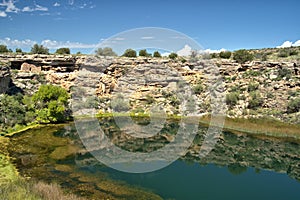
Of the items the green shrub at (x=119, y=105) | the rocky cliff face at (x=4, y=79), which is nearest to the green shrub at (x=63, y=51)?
the green shrub at (x=119, y=105)

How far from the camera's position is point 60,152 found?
72.3ft

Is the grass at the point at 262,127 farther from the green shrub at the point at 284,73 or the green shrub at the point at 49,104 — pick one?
the green shrub at the point at 49,104

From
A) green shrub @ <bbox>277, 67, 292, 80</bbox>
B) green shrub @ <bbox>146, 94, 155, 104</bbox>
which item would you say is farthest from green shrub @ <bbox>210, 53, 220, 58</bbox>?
green shrub @ <bbox>146, 94, 155, 104</bbox>

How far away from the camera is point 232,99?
39094mm

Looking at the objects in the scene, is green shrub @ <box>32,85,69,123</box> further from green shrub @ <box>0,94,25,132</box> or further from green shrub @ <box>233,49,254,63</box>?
green shrub @ <box>233,49,254,63</box>

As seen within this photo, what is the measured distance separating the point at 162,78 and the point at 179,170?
26.2 m

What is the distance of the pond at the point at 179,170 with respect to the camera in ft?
52.6

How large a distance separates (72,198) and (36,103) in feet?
71.0

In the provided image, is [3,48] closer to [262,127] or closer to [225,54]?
[225,54]

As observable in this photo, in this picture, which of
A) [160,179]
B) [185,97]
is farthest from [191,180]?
[185,97]

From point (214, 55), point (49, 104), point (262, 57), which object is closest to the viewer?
point (49, 104)

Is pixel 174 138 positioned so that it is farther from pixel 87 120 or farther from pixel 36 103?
pixel 36 103

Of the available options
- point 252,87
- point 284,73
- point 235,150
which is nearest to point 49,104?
point 235,150

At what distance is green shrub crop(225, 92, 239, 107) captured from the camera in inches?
1540
